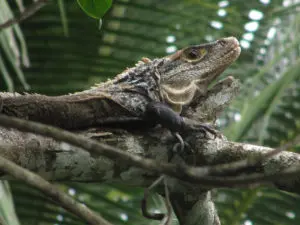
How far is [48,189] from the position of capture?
2203mm

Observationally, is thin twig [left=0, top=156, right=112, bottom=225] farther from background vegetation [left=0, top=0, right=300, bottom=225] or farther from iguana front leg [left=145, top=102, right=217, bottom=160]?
background vegetation [left=0, top=0, right=300, bottom=225]

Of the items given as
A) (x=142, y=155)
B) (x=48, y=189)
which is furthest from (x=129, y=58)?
(x=48, y=189)

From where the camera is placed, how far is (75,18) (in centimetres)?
645

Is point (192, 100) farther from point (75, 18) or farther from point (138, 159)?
point (138, 159)

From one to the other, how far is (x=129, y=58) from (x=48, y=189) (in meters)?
4.43

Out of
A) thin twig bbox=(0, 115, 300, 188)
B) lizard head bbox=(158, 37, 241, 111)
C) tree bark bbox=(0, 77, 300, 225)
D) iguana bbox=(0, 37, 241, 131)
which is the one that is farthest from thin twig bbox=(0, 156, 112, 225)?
lizard head bbox=(158, 37, 241, 111)

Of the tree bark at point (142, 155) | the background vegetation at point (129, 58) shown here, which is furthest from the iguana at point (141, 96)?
the background vegetation at point (129, 58)

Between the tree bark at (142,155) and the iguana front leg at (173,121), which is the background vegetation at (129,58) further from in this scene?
the tree bark at (142,155)

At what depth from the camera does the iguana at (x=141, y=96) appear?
4270 millimetres

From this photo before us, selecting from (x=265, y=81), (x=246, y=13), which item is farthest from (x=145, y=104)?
(x=246, y=13)

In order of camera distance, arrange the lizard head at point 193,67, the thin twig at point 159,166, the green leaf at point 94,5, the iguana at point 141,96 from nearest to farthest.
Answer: the thin twig at point 159,166 < the green leaf at point 94,5 < the iguana at point 141,96 < the lizard head at point 193,67

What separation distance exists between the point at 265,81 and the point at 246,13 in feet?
2.71

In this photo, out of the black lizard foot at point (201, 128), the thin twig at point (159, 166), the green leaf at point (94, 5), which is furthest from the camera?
the black lizard foot at point (201, 128)

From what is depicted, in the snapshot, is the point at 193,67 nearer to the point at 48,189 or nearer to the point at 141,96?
the point at 141,96
